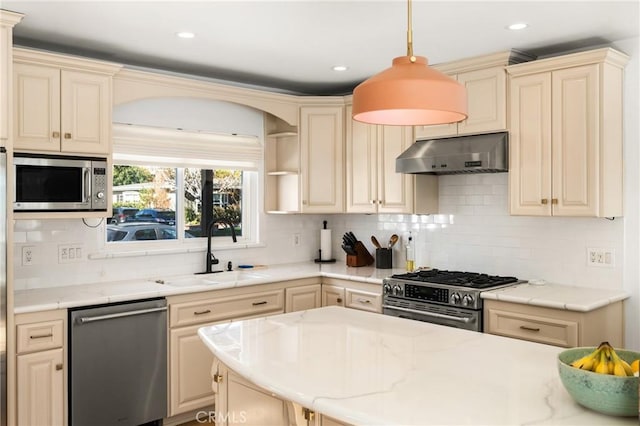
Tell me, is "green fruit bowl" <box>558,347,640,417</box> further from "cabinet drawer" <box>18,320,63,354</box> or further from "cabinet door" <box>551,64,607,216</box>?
"cabinet drawer" <box>18,320,63,354</box>

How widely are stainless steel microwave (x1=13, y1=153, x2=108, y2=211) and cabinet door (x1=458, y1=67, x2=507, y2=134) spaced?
245cm

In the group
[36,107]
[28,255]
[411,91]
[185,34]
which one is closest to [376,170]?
[185,34]

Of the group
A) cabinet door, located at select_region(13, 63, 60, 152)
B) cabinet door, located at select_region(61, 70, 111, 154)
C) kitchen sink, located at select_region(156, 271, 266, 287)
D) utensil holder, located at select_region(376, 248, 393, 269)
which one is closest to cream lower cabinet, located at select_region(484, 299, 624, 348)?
utensil holder, located at select_region(376, 248, 393, 269)

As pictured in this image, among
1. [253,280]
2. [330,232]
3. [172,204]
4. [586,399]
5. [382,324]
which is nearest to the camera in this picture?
[586,399]

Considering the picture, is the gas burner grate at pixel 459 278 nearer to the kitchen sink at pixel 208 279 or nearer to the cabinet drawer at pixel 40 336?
the kitchen sink at pixel 208 279

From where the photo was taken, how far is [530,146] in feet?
12.1

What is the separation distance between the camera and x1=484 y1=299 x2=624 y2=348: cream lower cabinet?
126 inches

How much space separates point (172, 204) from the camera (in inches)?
179

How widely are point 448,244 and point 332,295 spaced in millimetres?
1019

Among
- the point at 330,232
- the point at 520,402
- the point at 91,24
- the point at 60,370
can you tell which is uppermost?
the point at 91,24

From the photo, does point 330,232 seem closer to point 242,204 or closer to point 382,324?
point 242,204

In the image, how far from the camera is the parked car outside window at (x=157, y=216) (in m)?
4.34

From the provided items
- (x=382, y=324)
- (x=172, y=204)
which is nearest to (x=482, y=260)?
(x=382, y=324)

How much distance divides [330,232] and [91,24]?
2.82m
